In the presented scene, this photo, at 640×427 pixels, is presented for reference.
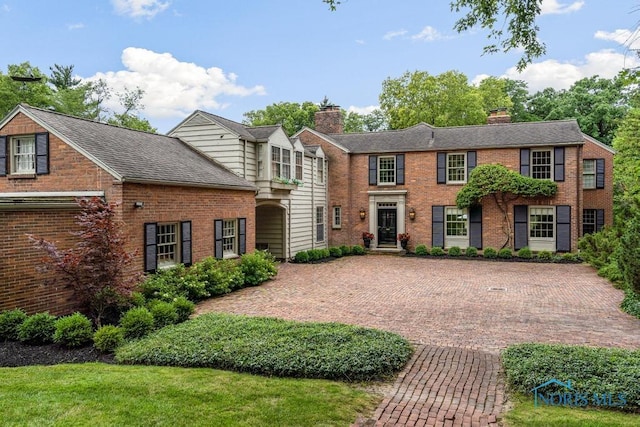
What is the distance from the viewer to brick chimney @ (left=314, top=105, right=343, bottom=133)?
26.6m

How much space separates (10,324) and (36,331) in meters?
0.62

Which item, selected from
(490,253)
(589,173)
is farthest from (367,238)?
(589,173)

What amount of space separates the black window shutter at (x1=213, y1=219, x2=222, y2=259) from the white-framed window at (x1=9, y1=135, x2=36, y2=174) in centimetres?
523

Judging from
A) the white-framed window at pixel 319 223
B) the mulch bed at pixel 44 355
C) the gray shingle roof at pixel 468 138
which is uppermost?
the gray shingle roof at pixel 468 138

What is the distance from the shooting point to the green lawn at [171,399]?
178 inches

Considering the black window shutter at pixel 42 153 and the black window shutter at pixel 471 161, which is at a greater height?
the black window shutter at pixel 471 161

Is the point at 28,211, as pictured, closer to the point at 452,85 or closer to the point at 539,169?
the point at 539,169

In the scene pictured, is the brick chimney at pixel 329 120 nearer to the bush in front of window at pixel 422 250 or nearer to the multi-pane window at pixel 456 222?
the multi-pane window at pixel 456 222

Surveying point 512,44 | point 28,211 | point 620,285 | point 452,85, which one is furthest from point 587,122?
point 28,211

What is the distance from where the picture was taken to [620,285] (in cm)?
1300

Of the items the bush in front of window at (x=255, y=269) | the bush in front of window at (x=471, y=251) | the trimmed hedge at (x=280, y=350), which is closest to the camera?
the trimmed hedge at (x=280, y=350)

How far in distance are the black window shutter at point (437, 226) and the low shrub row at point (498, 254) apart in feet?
1.43

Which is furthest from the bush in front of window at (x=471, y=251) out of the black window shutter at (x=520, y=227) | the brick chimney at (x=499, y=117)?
the brick chimney at (x=499, y=117)

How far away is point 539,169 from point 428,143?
5.37 metres
